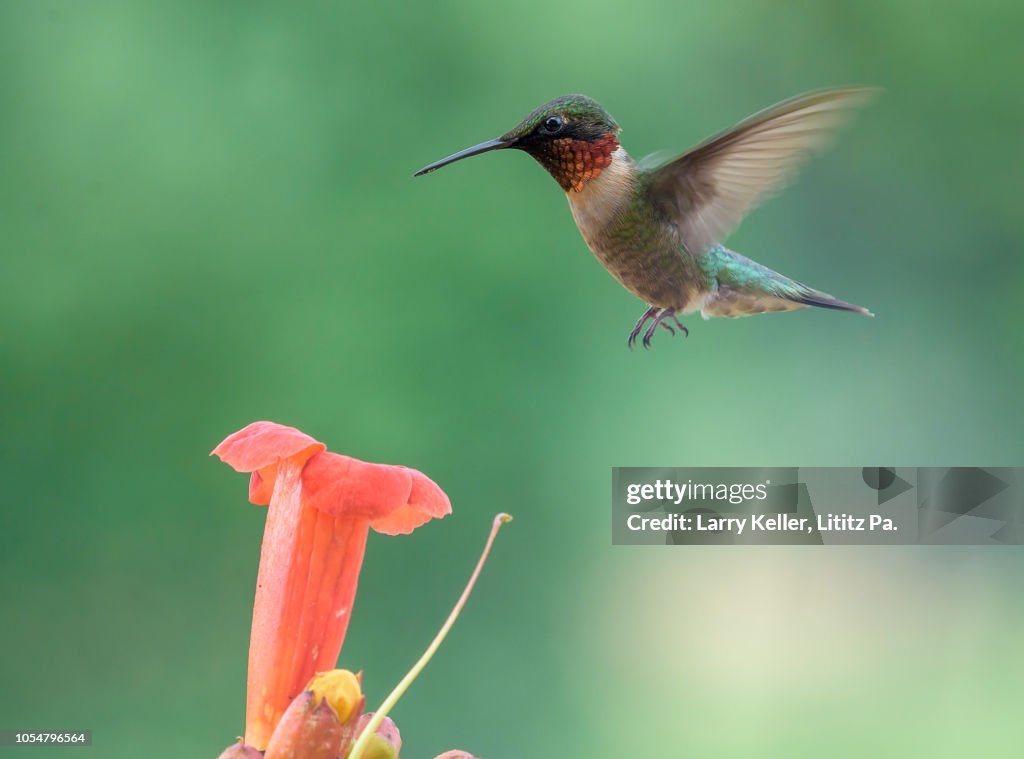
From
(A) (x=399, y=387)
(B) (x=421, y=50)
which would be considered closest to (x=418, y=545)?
(A) (x=399, y=387)

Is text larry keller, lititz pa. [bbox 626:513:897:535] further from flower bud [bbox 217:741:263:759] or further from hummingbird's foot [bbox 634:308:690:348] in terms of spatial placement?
flower bud [bbox 217:741:263:759]

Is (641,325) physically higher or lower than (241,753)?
higher

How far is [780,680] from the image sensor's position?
124 inches

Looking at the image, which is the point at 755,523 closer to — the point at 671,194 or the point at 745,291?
the point at 745,291

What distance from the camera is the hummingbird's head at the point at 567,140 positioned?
115cm

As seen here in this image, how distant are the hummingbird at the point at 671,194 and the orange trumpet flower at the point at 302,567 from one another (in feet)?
1.54

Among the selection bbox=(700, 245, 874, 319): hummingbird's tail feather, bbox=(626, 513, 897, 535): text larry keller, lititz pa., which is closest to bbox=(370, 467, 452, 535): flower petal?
bbox=(700, 245, 874, 319): hummingbird's tail feather

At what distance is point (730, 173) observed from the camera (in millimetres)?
1359

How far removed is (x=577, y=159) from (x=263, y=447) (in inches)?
22.4

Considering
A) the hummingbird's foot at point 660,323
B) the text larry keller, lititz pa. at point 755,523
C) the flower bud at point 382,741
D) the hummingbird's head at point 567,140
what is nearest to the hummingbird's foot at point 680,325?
the hummingbird's foot at point 660,323

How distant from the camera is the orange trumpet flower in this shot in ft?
2.64

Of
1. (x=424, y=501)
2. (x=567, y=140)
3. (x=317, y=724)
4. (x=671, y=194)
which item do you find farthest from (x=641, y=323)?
(x=317, y=724)

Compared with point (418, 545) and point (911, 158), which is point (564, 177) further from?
point (911, 158)

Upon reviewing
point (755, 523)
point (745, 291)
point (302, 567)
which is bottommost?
point (302, 567)
